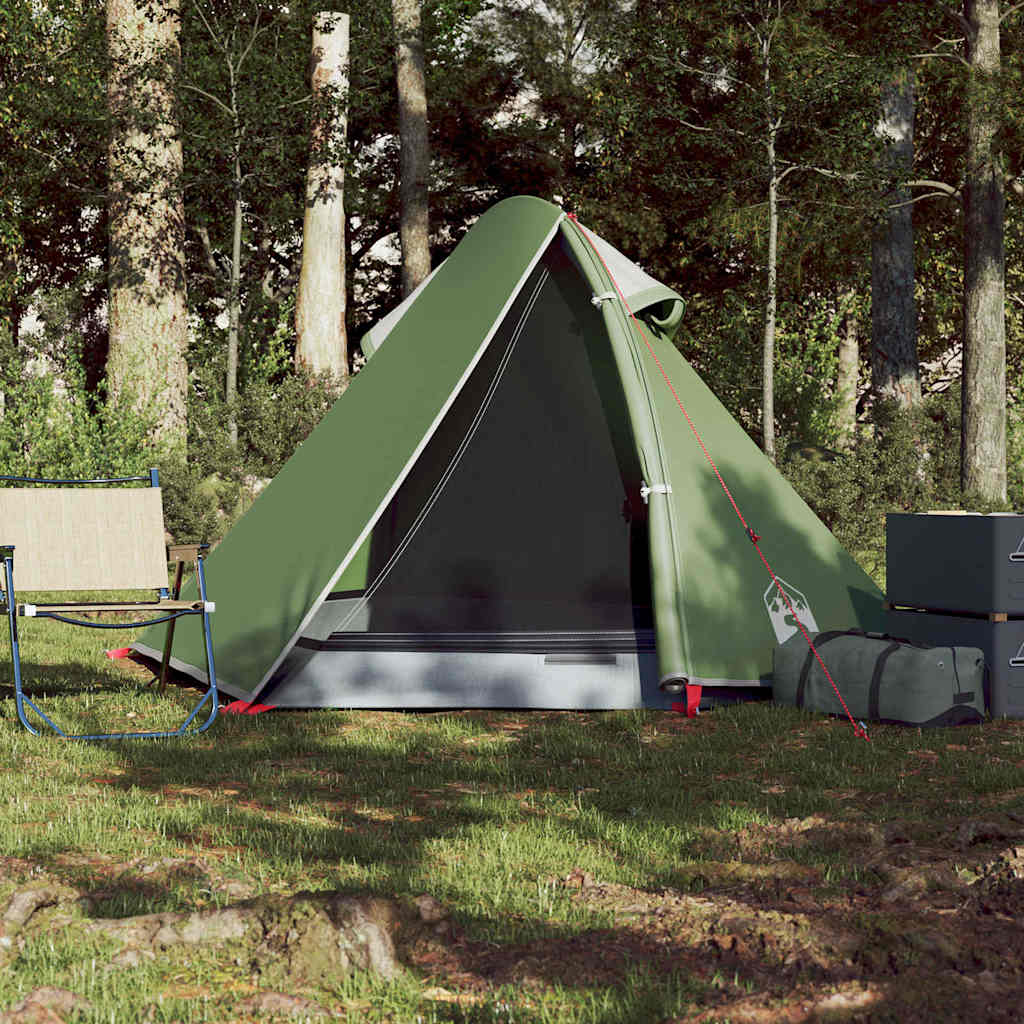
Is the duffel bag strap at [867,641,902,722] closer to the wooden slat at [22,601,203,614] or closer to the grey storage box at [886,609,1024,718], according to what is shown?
the grey storage box at [886,609,1024,718]

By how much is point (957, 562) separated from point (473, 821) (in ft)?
9.18

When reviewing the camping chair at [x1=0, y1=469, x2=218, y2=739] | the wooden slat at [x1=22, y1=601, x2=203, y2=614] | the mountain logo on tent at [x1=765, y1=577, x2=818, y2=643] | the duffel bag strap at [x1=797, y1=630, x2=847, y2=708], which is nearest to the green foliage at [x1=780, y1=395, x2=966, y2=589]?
the mountain logo on tent at [x1=765, y1=577, x2=818, y2=643]

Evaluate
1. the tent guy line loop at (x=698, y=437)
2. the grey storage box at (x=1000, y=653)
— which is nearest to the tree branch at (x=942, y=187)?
the tent guy line loop at (x=698, y=437)

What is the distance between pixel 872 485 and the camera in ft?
43.4

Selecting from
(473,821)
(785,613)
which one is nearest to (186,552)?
(473,821)

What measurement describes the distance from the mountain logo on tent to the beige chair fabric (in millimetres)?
2722

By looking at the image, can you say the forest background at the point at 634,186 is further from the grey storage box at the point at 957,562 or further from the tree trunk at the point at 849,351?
the grey storage box at the point at 957,562

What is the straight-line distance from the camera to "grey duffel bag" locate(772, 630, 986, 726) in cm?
560

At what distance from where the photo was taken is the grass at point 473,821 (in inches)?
109

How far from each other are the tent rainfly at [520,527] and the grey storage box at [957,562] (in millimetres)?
465

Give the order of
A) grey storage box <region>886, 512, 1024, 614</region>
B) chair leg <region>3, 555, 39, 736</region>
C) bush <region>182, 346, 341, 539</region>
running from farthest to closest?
1. bush <region>182, 346, 341, 539</region>
2. grey storage box <region>886, 512, 1024, 614</region>
3. chair leg <region>3, 555, 39, 736</region>

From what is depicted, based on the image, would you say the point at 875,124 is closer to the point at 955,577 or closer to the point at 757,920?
the point at 955,577

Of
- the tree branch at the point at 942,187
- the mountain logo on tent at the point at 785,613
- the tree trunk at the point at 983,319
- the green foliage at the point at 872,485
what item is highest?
the tree branch at the point at 942,187

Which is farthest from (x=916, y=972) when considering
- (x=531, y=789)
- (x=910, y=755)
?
(x=910, y=755)
